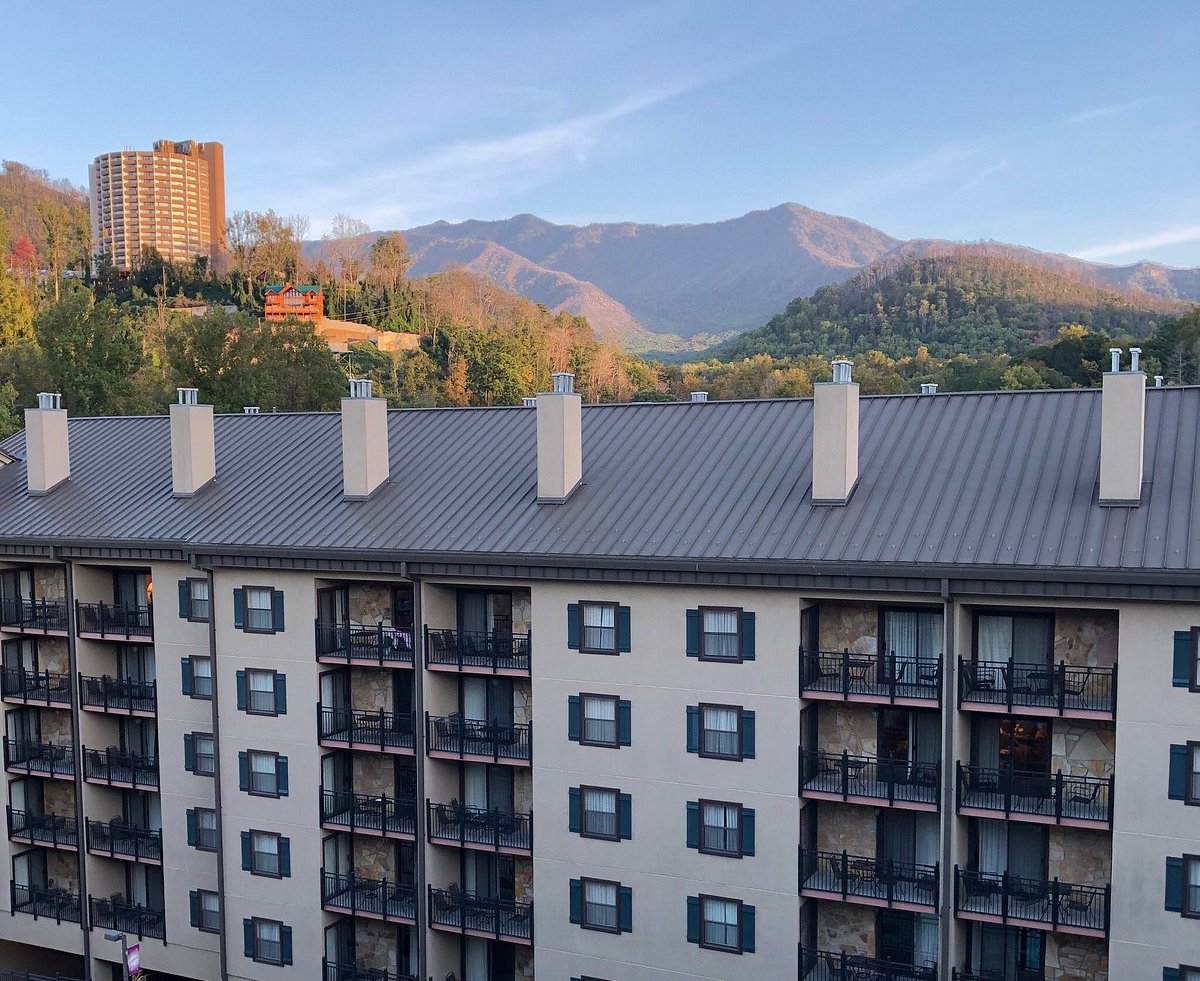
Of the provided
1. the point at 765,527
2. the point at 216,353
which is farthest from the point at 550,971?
the point at 216,353

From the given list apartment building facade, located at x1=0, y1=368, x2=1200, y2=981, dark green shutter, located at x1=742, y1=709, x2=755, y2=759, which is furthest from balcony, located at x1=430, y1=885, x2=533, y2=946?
dark green shutter, located at x1=742, y1=709, x2=755, y2=759

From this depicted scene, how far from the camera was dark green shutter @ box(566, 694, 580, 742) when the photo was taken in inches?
1193

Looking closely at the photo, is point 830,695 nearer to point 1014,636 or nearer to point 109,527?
point 1014,636

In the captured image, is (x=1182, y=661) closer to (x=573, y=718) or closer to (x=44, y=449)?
(x=573, y=718)

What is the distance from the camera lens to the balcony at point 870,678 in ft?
89.1

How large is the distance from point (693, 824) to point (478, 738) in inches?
267

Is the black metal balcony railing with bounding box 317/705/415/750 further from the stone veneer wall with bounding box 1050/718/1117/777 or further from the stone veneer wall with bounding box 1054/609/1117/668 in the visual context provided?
the stone veneer wall with bounding box 1054/609/1117/668

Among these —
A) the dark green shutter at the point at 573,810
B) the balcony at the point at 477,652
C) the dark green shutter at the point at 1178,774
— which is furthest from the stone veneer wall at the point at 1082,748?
the balcony at the point at 477,652

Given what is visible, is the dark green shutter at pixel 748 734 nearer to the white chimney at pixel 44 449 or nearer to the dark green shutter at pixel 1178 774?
the dark green shutter at pixel 1178 774

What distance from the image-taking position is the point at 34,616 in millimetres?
37969

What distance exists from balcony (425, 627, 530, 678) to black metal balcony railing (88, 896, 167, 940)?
13.7 metres

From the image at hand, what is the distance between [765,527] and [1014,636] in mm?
6481

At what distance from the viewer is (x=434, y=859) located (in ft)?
106

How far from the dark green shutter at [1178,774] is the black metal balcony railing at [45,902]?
3335 cm
